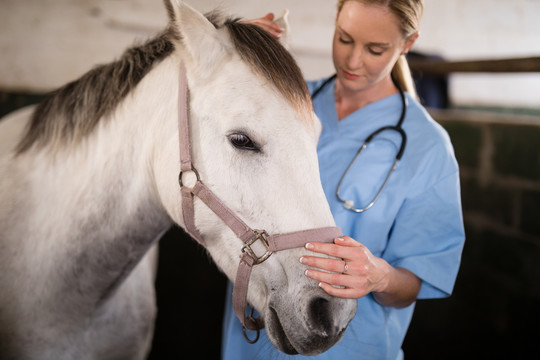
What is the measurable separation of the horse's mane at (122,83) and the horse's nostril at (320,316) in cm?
46

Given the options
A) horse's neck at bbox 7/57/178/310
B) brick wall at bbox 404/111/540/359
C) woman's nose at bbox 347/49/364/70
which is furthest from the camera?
brick wall at bbox 404/111/540/359

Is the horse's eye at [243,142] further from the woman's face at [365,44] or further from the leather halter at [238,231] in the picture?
the woman's face at [365,44]

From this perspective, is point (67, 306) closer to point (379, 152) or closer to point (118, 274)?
point (118, 274)

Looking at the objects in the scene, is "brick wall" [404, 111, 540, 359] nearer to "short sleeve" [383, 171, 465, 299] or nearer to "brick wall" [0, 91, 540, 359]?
"brick wall" [0, 91, 540, 359]

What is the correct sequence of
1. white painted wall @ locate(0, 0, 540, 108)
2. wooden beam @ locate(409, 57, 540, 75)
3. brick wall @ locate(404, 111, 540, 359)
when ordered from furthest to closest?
white painted wall @ locate(0, 0, 540, 108), brick wall @ locate(404, 111, 540, 359), wooden beam @ locate(409, 57, 540, 75)

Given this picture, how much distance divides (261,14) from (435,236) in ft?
9.15

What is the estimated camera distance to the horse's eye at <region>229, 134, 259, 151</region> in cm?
83

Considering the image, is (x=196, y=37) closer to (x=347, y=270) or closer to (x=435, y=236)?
(x=347, y=270)

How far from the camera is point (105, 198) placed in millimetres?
1022

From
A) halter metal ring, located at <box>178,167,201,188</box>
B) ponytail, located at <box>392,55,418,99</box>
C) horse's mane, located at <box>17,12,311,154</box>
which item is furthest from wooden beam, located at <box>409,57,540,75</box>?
halter metal ring, located at <box>178,167,201,188</box>

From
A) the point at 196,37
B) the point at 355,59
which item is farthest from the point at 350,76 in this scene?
the point at 196,37

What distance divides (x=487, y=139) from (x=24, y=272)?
Answer: 98.6 inches

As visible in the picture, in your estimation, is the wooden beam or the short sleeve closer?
the short sleeve

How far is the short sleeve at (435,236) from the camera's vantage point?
3.48 feet
